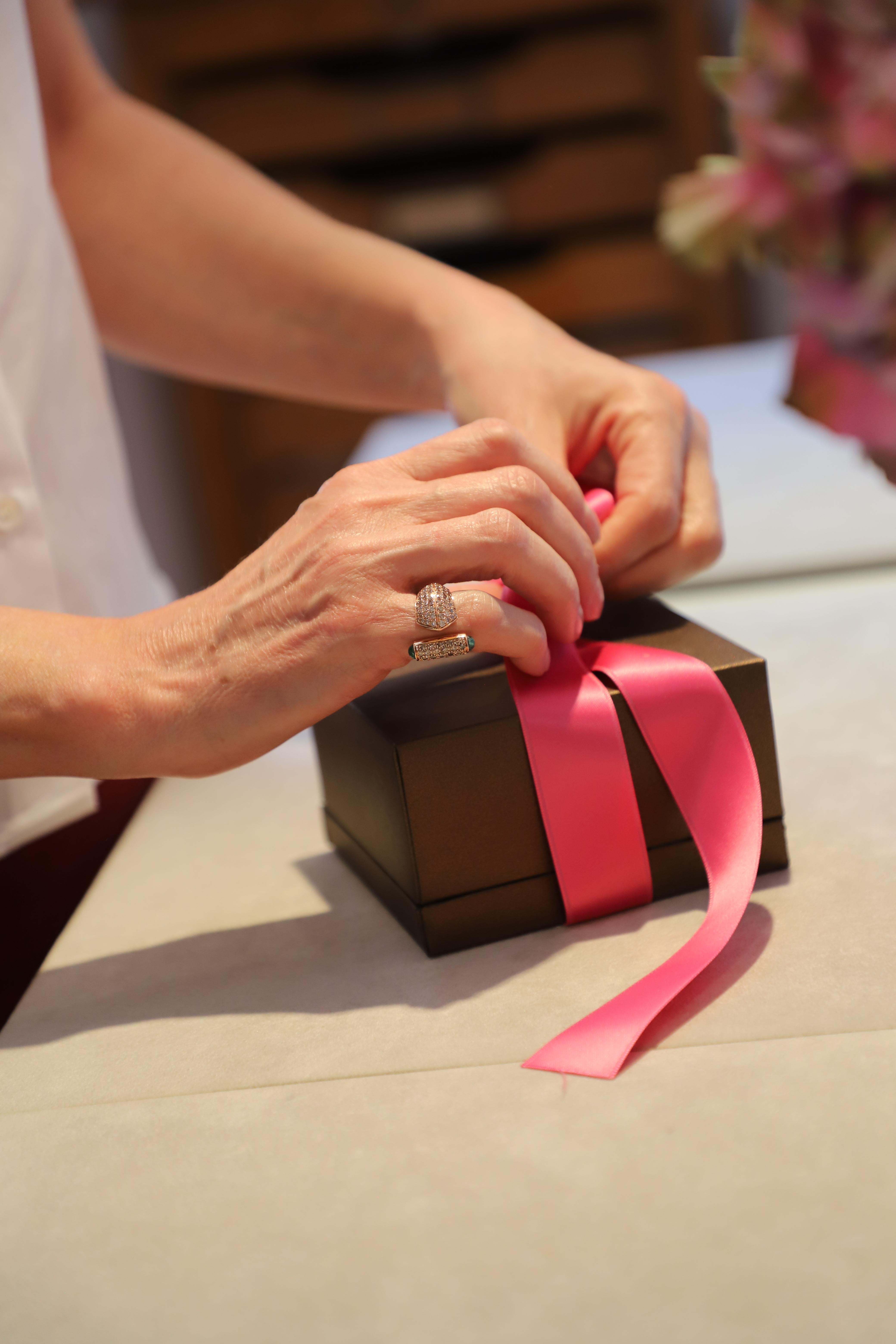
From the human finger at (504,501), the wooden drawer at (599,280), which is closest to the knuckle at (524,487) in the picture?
the human finger at (504,501)

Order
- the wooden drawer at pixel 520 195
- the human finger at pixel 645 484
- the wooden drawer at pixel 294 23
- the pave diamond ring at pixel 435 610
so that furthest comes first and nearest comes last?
the wooden drawer at pixel 520 195 < the wooden drawer at pixel 294 23 < the human finger at pixel 645 484 < the pave diamond ring at pixel 435 610

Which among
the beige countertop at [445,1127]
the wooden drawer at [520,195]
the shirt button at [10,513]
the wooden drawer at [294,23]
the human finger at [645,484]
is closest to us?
the beige countertop at [445,1127]

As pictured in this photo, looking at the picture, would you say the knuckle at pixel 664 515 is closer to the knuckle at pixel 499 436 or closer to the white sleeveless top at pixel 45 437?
the knuckle at pixel 499 436

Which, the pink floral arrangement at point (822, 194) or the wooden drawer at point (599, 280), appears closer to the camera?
the pink floral arrangement at point (822, 194)

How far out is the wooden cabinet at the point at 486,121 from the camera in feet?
7.75

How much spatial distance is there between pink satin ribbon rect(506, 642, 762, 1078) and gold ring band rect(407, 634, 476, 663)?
0.03 metres

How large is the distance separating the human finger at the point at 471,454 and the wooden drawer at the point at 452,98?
6.70 feet

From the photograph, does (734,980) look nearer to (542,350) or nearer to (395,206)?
(542,350)

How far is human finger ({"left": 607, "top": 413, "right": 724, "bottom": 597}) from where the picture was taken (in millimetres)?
672

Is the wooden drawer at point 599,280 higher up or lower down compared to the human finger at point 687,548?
lower down

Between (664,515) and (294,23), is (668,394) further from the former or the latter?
(294,23)

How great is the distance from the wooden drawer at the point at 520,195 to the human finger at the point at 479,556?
207cm

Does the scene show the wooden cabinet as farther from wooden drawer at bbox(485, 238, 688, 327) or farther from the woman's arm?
the woman's arm

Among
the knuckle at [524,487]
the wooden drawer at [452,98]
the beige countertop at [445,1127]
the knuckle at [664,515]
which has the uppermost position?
the wooden drawer at [452,98]
